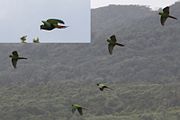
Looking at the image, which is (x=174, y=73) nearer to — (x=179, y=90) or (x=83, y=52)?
(x=179, y=90)

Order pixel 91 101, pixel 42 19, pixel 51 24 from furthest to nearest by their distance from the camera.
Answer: pixel 91 101
pixel 42 19
pixel 51 24

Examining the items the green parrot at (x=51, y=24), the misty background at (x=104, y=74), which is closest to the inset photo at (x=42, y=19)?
the green parrot at (x=51, y=24)

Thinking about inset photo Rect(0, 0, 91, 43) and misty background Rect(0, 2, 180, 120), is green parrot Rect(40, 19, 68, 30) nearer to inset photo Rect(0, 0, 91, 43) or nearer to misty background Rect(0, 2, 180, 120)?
inset photo Rect(0, 0, 91, 43)

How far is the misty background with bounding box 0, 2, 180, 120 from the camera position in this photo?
17.8ft

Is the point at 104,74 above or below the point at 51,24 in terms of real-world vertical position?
below

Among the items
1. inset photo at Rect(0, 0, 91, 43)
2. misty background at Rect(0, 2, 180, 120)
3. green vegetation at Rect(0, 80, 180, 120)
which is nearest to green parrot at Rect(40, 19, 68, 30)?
inset photo at Rect(0, 0, 91, 43)

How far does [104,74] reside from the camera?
6035 mm

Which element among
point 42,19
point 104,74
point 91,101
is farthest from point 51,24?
point 91,101

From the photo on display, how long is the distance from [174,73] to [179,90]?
93cm

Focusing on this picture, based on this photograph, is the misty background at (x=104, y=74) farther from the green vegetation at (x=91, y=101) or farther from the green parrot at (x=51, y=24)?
the green parrot at (x=51, y=24)

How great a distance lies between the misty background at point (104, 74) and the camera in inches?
213

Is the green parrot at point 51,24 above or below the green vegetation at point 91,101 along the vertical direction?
above

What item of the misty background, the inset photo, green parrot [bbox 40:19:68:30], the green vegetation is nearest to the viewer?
green parrot [bbox 40:19:68:30]

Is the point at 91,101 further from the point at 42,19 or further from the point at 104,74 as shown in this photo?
the point at 42,19
